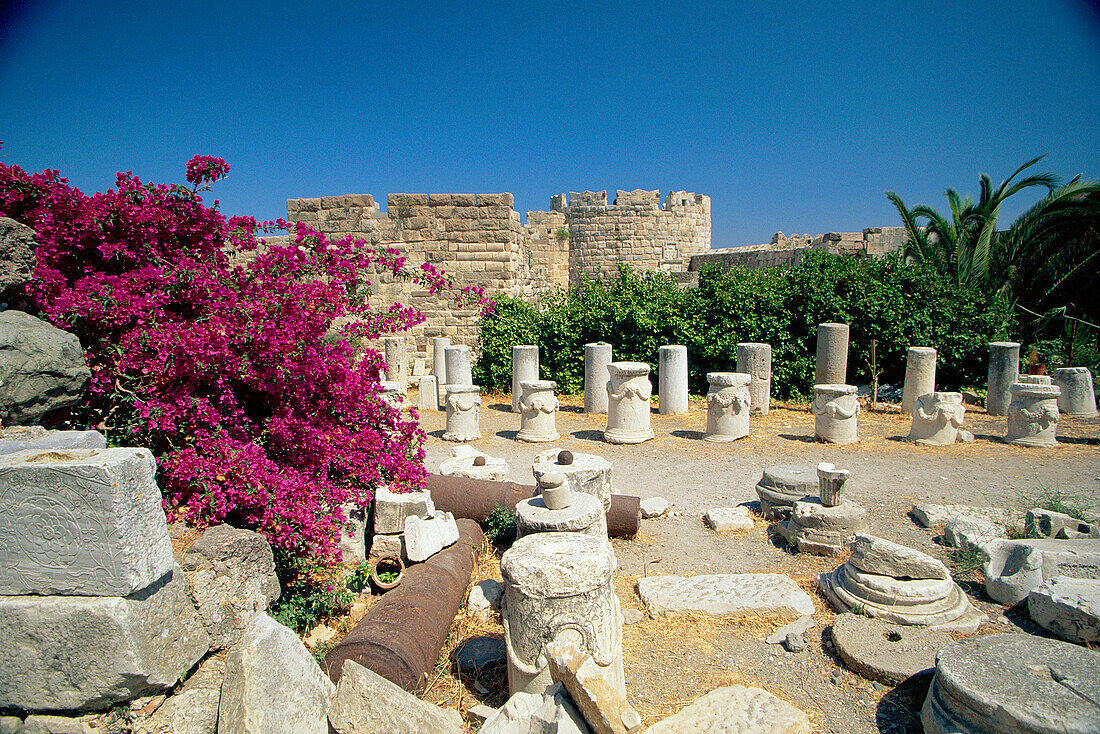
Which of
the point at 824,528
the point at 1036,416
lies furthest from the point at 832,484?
the point at 1036,416

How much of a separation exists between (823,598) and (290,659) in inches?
153

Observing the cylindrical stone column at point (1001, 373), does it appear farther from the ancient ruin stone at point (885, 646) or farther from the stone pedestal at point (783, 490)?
the ancient ruin stone at point (885, 646)

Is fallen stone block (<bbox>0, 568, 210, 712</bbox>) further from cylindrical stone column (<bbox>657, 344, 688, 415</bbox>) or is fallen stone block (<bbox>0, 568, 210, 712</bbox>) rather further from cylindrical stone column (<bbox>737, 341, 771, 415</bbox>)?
cylindrical stone column (<bbox>737, 341, 771, 415</bbox>)

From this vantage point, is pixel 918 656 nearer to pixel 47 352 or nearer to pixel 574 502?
pixel 574 502

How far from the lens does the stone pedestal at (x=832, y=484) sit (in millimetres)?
5535

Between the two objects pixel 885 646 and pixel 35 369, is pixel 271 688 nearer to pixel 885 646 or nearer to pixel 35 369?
pixel 35 369

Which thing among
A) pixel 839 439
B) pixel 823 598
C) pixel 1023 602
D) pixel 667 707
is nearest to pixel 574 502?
pixel 667 707

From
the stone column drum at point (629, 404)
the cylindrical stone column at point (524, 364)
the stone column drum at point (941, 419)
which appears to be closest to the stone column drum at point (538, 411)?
the stone column drum at point (629, 404)

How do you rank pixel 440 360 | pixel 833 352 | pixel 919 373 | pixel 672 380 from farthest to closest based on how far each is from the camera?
pixel 440 360, pixel 833 352, pixel 672 380, pixel 919 373

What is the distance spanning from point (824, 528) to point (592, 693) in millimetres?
3657

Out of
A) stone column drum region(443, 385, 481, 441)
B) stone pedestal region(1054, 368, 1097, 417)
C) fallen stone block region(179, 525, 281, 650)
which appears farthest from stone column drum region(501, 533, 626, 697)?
stone pedestal region(1054, 368, 1097, 417)

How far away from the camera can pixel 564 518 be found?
4.36 meters

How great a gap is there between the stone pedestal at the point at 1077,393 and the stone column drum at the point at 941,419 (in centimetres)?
328

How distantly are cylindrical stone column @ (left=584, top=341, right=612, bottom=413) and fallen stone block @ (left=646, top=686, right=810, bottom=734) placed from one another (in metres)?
7.94
